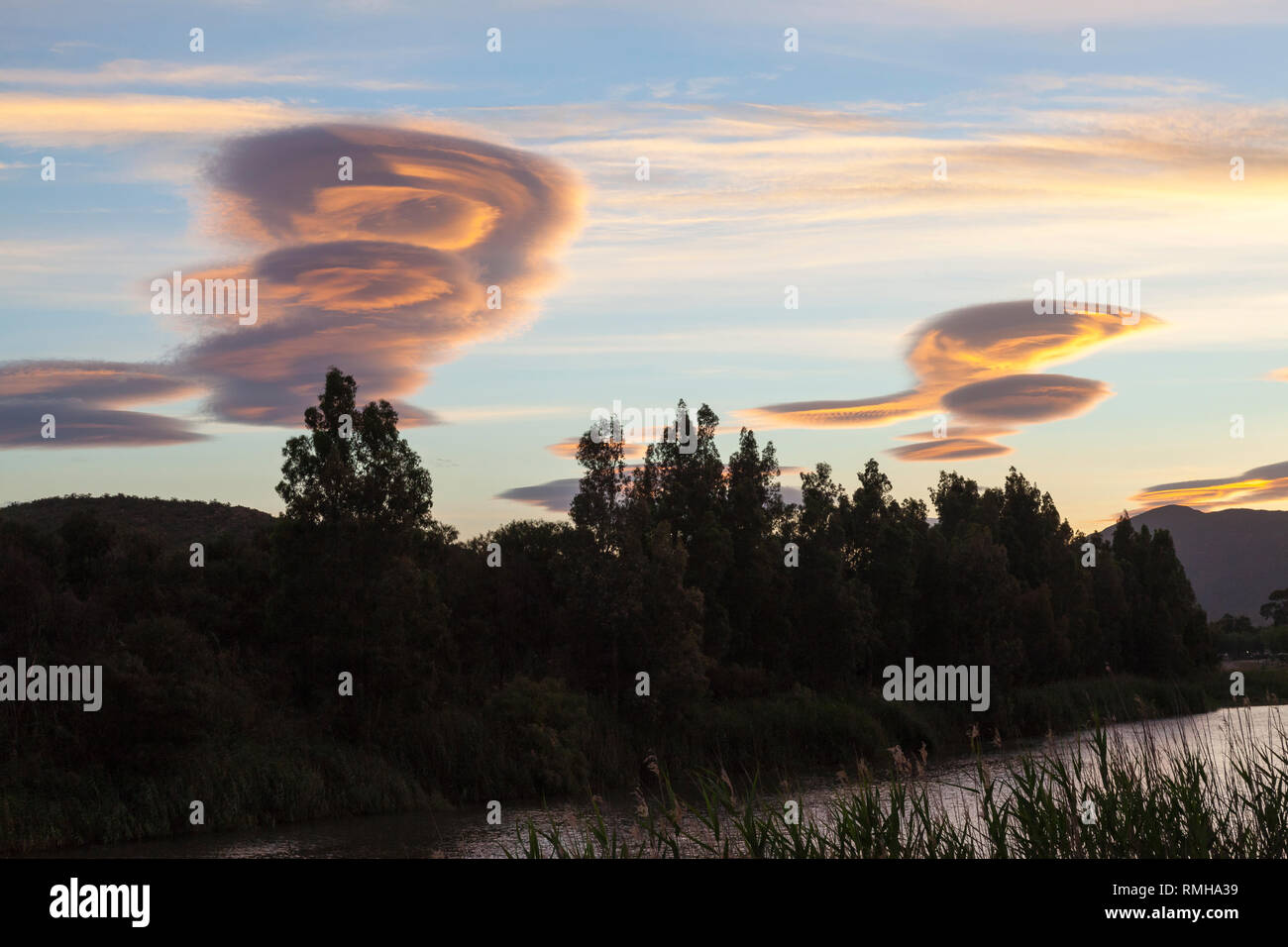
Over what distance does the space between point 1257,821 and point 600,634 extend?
126 ft

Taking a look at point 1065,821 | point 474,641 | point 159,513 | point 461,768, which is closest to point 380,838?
point 461,768

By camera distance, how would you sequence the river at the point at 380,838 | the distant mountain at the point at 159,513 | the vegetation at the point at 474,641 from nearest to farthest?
the river at the point at 380,838
the vegetation at the point at 474,641
the distant mountain at the point at 159,513

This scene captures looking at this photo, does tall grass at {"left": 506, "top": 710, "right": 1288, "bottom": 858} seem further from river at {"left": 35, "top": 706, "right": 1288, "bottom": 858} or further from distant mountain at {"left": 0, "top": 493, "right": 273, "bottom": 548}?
distant mountain at {"left": 0, "top": 493, "right": 273, "bottom": 548}

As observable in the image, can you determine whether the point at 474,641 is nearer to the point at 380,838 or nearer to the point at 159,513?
the point at 380,838

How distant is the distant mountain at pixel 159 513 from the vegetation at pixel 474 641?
38985mm

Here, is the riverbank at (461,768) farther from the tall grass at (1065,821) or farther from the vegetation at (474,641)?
the tall grass at (1065,821)

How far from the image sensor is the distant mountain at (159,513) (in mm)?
91812

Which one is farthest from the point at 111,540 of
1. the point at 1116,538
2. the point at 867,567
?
the point at 1116,538

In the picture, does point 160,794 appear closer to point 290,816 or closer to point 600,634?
point 290,816

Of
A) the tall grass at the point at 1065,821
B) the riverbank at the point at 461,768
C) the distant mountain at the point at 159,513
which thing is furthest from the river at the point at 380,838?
the distant mountain at the point at 159,513

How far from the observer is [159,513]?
98.2m

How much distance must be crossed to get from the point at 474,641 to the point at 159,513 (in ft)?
199
